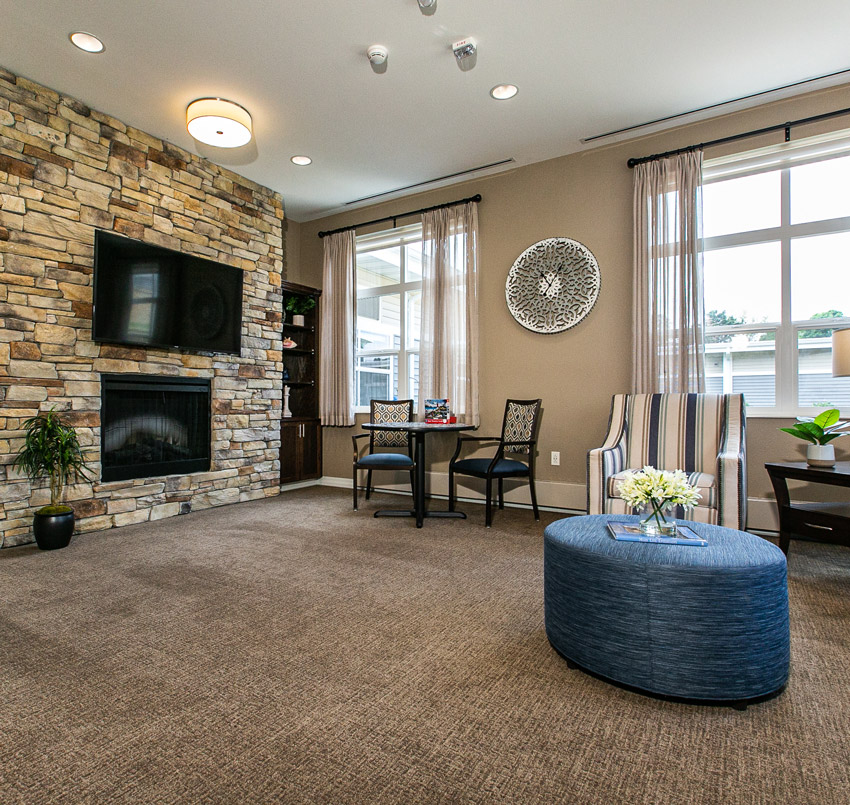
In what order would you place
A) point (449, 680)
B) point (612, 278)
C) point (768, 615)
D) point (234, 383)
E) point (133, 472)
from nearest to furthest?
point (768, 615) → point (449, 680) → point (133, 472) → point (612, 278) → point (234, 383)

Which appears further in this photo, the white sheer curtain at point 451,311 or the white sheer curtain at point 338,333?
the white sheer curtain at point 338,333

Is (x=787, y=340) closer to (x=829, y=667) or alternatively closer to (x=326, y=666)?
(x=829, y=667)

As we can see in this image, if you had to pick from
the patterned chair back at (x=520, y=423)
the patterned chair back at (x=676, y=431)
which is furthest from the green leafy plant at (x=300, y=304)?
the patterned chair back at (x=676, y=431)

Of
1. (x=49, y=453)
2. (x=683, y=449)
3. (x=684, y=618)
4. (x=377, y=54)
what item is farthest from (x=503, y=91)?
(x=49, y=453)

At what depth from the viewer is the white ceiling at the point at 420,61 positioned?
279 cm

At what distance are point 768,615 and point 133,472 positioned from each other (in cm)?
397

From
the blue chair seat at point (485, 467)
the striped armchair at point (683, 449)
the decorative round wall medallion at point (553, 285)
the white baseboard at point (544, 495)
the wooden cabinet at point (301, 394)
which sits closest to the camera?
the striped armchair at point (683, 449)

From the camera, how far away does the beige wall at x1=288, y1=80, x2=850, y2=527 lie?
374 cm

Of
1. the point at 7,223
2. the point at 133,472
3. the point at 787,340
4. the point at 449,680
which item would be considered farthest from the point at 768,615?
the point at 7,223

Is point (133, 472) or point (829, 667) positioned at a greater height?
point (133, 472)

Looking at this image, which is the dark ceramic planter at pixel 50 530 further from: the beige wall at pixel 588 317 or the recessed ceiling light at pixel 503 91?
the recessed ceiling light at pixel 503 91

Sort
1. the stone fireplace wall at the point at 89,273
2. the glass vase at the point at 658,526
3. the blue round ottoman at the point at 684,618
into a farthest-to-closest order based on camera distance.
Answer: the stone fireplace wall at the point at 89,273, the glass vase at the point at 658,526, the blue round ottoman at the point at 684,618

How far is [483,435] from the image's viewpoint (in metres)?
4.78

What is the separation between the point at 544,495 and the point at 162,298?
3.44 m
